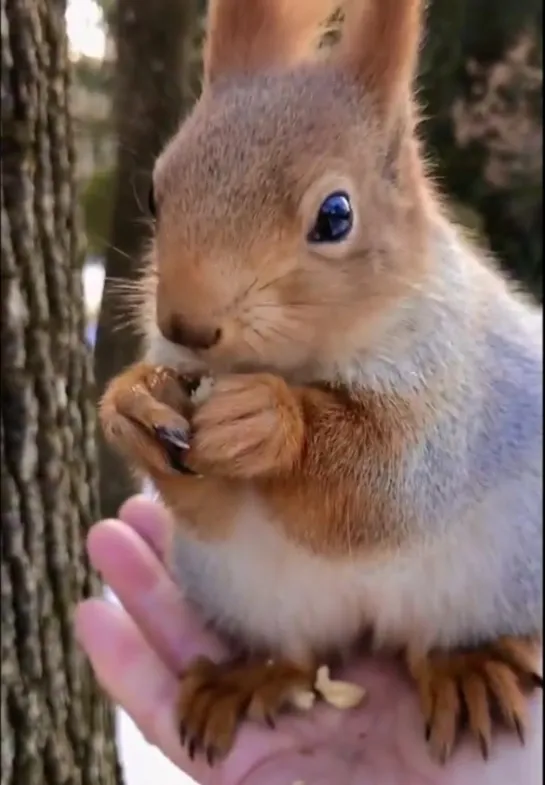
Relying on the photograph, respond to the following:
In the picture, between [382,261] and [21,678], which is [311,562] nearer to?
[382,261]

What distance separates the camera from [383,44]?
686mm

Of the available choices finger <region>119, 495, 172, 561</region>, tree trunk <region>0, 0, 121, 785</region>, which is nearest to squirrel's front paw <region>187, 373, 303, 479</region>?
finger <region>119, 495, 172, 561</region>

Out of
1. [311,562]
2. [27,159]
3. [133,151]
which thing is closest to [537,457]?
[311,562]

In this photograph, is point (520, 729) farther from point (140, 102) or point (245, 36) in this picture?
point (140, 102)

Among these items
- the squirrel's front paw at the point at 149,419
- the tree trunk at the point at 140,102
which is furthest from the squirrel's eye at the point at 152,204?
the tree trunk at the point at 140,102

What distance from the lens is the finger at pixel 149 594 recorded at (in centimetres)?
94

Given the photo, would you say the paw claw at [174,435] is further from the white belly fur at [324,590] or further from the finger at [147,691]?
the finger at [147,691]

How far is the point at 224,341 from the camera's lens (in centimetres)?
60

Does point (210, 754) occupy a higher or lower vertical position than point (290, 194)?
lower

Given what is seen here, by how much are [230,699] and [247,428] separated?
285 mm

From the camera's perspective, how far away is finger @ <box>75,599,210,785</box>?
2.97ft

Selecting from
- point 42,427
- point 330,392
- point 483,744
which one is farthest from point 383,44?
point 42,427

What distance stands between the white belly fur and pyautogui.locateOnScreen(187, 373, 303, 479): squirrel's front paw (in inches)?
2.6

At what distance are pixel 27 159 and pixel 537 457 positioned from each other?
59 centimetres
